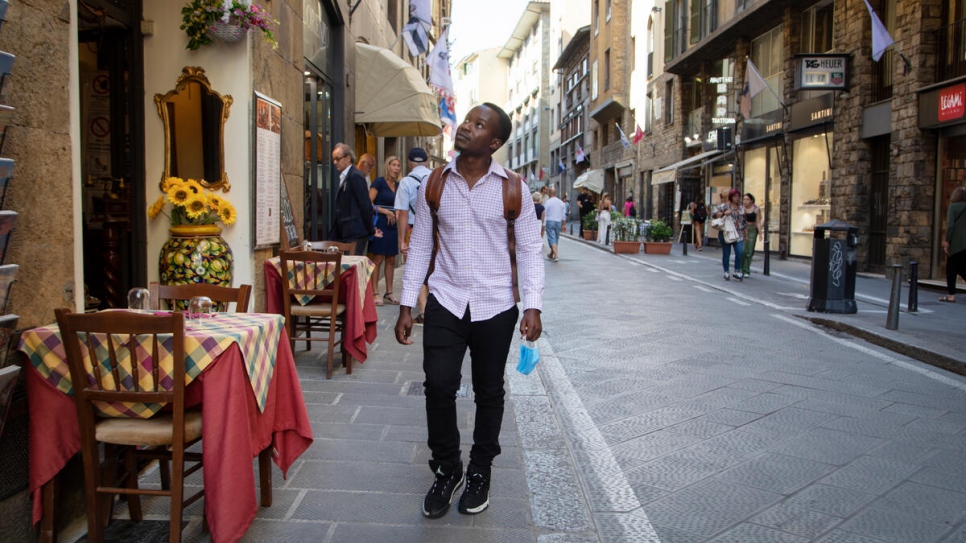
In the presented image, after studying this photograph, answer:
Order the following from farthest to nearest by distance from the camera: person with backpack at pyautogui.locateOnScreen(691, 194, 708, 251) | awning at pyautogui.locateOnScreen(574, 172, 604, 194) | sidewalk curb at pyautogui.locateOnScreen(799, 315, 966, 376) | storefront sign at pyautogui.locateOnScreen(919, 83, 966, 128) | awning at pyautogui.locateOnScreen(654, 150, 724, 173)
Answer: awning at pyautogui.locateOnScreen(574, 172, 604, 194)
awning at pyautogui.locateOnScreen(654, 150, 724, 173)
person with backpack at pyautogui.locateOnScreen(691, 194, 708, 251)
storefront sign at pyautogui.locateOnScreen(919, 83, 966, 128)
sidewalk curb at pyautogui.locateOnScreen(799, 315, 966, 376)

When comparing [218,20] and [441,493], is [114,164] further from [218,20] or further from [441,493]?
[441,493]

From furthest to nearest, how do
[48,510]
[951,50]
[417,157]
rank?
[951,50] < [417,157] < [48,510]

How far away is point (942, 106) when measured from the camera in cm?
1338

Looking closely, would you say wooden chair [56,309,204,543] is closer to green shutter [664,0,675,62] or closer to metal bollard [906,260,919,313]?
metal bollard [906,260,919,313]

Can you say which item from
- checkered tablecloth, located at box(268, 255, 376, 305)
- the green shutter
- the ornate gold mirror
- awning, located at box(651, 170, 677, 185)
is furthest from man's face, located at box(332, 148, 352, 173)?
the green shutter

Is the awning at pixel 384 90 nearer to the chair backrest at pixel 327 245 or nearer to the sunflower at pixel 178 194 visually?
the chair backrest at pixel 327 245

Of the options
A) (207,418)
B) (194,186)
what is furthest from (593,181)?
(207,418)

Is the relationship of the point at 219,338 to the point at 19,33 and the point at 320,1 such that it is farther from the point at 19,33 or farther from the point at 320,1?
the point at 320,1

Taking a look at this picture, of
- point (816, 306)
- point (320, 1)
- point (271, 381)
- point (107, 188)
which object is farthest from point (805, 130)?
point (271, 381)

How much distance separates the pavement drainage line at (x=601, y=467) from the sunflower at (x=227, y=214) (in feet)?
9.46

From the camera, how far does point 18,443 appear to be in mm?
2943

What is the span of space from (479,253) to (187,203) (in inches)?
135

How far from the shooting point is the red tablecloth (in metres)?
6.18

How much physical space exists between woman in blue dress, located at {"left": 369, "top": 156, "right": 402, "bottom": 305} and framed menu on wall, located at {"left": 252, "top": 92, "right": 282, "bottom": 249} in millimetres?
2460
